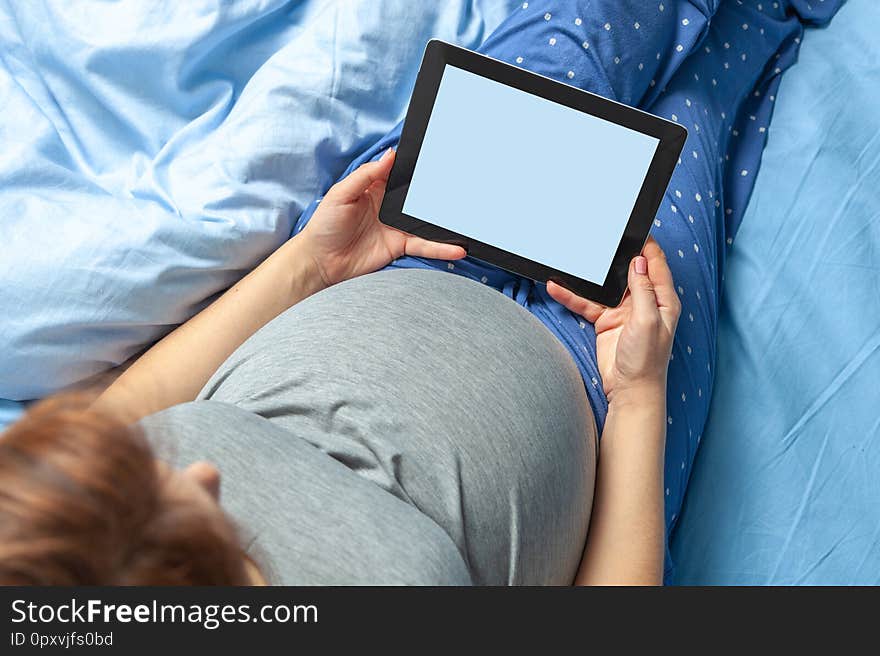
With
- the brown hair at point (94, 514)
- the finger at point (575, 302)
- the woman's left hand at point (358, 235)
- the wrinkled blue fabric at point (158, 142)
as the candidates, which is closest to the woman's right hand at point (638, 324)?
the finger at point (575, 302)

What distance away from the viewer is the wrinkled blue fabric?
2.48 ft

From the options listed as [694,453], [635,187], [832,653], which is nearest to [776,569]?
[694,453]


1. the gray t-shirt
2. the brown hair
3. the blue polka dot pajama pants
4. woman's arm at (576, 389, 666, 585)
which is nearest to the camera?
the brown hair

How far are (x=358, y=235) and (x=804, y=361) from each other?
484 mm

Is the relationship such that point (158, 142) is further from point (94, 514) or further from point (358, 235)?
point (94, 514)

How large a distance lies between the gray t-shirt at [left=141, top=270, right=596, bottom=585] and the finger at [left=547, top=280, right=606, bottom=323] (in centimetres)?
8

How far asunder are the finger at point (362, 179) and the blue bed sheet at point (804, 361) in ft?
1.35

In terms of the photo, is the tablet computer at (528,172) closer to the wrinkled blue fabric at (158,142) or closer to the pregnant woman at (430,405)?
the pregnant woman at (430,405)

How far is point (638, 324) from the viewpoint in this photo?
2.41 ft

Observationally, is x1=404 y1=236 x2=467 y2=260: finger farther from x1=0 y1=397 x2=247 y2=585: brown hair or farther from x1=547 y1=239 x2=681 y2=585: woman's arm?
x1=0 y1=397 x2=247 y2=585: brown hair

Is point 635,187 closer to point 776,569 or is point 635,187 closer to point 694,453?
point 694,453

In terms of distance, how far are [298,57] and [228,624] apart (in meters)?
0.60

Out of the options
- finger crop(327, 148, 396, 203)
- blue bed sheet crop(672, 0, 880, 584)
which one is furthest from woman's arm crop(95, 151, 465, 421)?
blue bed sheet crop(672, 0, 880, 584)

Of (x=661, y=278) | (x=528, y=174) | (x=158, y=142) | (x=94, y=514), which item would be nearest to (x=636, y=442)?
(x=661, y=278)
